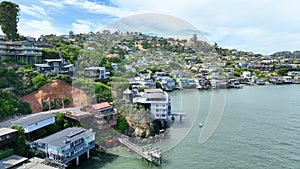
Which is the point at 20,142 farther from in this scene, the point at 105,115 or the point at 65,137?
the point at 105,115

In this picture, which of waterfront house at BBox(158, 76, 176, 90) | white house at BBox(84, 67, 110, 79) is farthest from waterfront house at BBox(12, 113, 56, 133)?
waterfront house at BBox(158, 76, 176, 90)

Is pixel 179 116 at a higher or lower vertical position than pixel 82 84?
lower

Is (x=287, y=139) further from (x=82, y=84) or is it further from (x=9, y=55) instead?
(x=9, y=55)

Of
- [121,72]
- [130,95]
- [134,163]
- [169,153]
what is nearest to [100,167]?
[134,163]

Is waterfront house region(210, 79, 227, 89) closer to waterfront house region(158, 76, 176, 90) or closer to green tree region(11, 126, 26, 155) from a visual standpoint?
waterfront house region(158, 76, 176, 90)

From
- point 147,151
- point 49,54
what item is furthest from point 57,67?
point 147,151

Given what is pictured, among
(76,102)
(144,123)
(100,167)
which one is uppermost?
(76,102)
